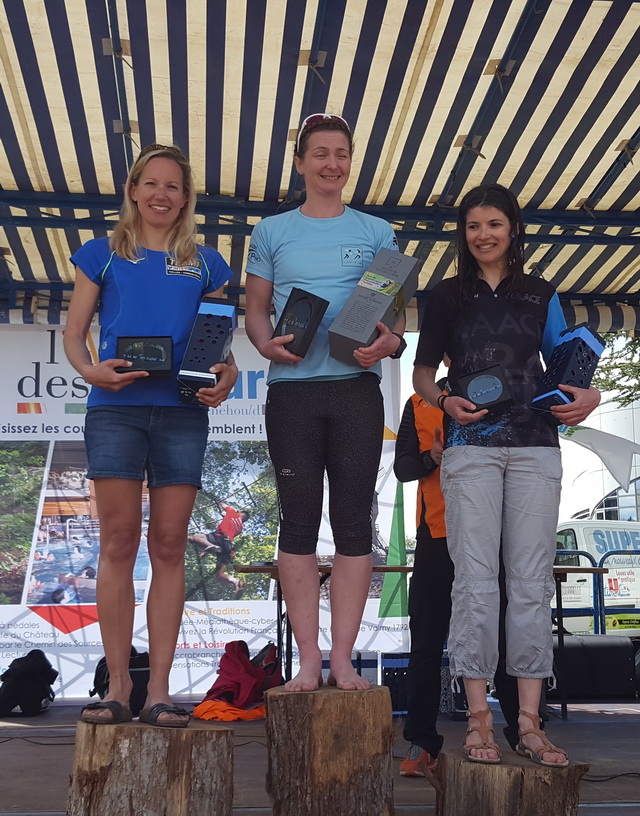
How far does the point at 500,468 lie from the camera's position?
231 centimetres

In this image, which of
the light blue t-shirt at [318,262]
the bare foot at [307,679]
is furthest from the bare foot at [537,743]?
the light blue t-shirt at [318,262]

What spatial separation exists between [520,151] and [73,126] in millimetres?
2709

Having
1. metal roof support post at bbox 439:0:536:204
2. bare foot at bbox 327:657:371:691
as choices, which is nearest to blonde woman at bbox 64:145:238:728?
bare foot at bbox 327:657:371:691

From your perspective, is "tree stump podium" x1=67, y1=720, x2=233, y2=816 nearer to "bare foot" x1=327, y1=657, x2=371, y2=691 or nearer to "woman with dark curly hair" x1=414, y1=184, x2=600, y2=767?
"bare foot" x1=327, y1=657, x2=371, y2=691

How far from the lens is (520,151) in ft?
17.9

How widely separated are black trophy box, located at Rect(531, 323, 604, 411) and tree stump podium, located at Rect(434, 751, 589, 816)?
35.3 inches

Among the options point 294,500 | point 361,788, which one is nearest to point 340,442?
point 294,500

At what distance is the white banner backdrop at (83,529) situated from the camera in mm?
6320

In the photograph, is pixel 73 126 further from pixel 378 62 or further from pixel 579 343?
pixel 579 343

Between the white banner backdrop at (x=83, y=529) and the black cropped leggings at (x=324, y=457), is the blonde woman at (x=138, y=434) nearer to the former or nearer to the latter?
the black cropped leggings at (x=324, y=457)

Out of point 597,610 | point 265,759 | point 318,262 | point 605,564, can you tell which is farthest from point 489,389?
point 605,564

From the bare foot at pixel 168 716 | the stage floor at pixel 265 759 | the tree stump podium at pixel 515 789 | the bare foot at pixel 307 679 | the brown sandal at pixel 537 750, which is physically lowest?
the stage floor at pixel 265 759

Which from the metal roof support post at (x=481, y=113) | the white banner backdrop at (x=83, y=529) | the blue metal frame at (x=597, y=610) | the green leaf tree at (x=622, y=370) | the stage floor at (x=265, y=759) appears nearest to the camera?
the stage floor at (x=265, y=759)

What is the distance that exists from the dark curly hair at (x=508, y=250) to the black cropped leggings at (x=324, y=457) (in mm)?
460
